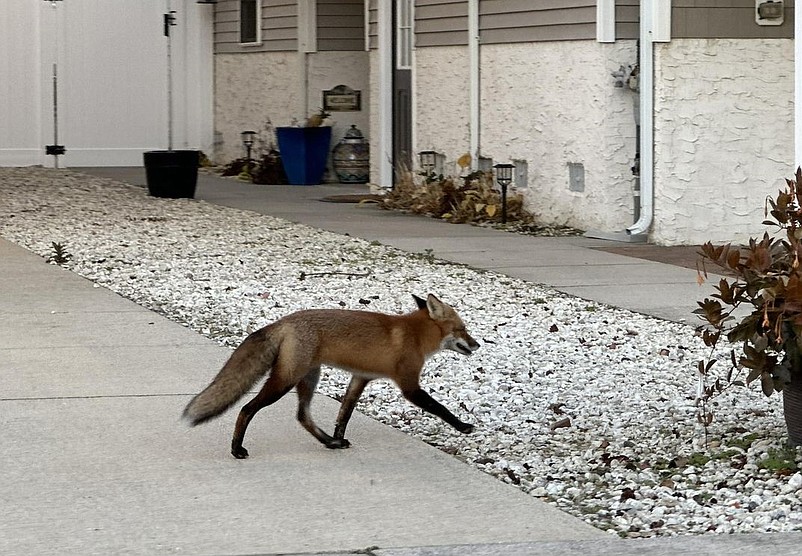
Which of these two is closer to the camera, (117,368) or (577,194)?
(117,368)

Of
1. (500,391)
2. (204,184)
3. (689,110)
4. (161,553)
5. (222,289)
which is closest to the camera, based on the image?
(161,553)

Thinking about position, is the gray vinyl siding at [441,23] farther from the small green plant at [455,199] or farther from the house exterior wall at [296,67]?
the house exterior wall at [296,67]

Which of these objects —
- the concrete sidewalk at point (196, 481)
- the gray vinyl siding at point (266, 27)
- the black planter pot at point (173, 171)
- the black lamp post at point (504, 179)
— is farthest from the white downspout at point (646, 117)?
the gray vinyl siding at point (266, 27)

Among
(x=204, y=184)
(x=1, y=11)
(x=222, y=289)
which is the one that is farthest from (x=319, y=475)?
(x=1, y=11)

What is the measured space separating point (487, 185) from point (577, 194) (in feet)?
4.71

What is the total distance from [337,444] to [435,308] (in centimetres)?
70

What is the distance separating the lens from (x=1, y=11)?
2248cm

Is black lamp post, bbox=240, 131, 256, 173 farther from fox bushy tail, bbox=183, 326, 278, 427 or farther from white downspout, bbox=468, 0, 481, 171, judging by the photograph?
fox bushy tail, bbox=183, 326, 278, 427

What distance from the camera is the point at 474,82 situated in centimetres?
1551

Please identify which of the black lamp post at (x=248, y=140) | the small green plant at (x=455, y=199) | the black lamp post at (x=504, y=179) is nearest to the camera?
the black lamp post at (x=504, y=179)

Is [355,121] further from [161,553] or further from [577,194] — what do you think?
[161,553]

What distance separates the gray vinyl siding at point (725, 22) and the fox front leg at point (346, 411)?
762 centimetres

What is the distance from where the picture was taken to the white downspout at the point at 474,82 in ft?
50.6

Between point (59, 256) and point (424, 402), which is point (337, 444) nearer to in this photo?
point (424, 402)
